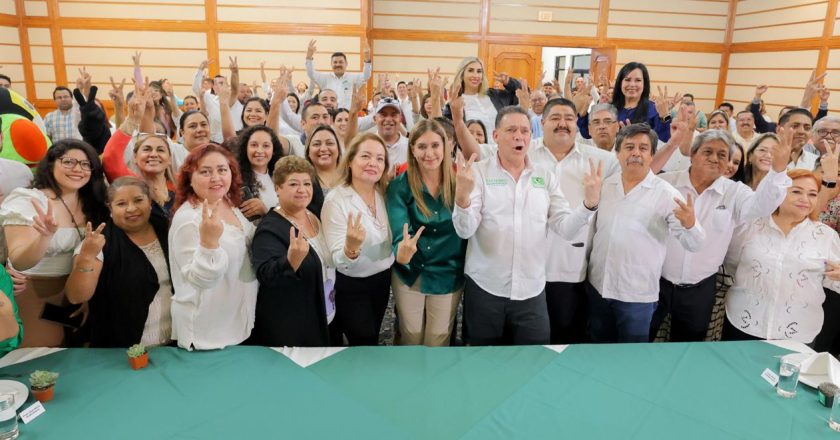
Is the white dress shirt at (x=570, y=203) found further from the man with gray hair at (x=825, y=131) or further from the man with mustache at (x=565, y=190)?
the man with gray hair at (x=825, y=131)

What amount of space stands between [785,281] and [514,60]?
9.70 metres

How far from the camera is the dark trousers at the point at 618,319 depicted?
8.85ft

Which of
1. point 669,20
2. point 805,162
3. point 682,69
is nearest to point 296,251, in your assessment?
point 805,162

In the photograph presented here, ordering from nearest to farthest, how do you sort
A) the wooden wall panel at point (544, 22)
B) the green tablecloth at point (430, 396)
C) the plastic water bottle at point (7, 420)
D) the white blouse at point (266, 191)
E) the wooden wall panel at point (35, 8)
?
the plastic water bottle at point (7, 420)
the green tablecloth at point (430, 396)
the white blouse at point (266, 191)
the wooden wall panel at point (35, 8)
the wooden wall panel at point (544, 22)

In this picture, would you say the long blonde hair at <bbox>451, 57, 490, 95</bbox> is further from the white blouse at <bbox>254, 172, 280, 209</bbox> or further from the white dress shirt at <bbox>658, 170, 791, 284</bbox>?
the white dress shirt at <bbox>658, 170, 791, 284</bbox>

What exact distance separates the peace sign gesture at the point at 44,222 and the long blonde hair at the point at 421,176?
1.65 m

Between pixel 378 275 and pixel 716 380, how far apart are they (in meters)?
1.65

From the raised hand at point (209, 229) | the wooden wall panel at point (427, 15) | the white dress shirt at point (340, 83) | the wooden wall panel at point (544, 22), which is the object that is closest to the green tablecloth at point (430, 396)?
the raised hand at point (209, 229)

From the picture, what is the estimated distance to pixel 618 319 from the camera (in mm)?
2748

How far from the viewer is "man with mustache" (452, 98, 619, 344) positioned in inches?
113

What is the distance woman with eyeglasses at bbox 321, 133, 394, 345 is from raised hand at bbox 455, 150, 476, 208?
0.48m

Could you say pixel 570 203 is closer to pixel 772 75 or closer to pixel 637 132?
pixel 637 132

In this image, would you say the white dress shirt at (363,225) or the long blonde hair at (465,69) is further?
the long blonde hair at (465,69)

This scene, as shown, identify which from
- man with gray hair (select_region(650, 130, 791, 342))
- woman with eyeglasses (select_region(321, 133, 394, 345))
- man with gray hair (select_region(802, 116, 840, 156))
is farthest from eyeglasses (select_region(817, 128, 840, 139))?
woman with eyeglasses (select_region(321, 133, 394, 345))
